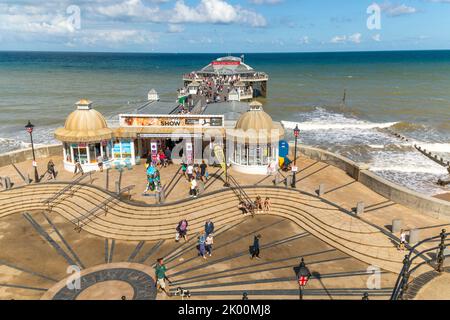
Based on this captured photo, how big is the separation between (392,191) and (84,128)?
20.8 m

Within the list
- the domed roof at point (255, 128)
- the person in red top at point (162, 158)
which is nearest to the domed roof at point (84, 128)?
the person in red top at point (162, 158)

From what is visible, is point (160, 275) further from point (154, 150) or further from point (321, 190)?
point (154, 150)

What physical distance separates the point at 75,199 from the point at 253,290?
13285mm

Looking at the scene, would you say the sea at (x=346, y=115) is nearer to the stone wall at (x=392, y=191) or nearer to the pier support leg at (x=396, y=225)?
the stone wall at (x=392, y=191)

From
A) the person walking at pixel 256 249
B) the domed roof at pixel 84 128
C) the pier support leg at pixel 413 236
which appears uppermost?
the domed roof at pixel 84 128

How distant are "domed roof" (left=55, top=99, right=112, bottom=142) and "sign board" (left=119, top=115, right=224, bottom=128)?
1.60m

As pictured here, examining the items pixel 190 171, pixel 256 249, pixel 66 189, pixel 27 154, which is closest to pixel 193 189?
pixel 190 171

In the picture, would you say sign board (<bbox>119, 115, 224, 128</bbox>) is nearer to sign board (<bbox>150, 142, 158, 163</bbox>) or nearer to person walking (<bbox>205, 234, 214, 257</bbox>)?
sign board (<bbox>150, 142, 158, 163</bbox>)

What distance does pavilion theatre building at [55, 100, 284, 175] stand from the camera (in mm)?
25766

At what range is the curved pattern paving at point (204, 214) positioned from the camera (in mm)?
17703

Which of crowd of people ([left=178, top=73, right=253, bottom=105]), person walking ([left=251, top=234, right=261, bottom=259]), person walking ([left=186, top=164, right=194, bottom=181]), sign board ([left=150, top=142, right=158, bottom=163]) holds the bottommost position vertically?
person walking ([left=251, top=234, right=261, bottom=259])

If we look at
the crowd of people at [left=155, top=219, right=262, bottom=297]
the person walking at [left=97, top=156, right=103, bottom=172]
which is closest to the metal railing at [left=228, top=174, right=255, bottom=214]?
the crowd of people at [left=155, top=219, right=262, bottom=297]

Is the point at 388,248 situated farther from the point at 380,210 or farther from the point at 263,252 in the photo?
the point at 263,252

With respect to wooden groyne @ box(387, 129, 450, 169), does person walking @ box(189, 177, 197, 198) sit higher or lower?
higher
